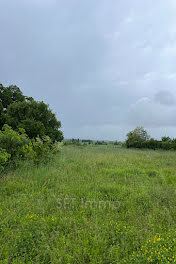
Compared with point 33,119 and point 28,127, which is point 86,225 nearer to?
point 28,127

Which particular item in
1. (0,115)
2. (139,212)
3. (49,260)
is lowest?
(49,260)

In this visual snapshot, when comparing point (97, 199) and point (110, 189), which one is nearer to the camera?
point (97, 199)

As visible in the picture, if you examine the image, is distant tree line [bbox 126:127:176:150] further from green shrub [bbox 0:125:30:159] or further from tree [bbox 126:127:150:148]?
green shrub [bbox 0:125:30:159]

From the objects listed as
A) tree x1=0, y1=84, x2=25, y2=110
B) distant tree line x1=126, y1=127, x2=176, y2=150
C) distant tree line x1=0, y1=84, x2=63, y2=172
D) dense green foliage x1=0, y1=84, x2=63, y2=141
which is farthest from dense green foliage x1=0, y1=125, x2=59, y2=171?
distant tree line x1=126, y1=127, x2=176, y2=150

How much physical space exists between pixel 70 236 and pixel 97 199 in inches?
52.0

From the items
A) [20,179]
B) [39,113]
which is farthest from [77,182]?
[39,113]

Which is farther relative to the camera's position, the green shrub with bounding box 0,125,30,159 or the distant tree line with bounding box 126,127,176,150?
the distant tree line with bounding box 126,127,176,150

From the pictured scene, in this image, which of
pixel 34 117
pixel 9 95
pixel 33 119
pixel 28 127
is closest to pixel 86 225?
→ pixel 28 127

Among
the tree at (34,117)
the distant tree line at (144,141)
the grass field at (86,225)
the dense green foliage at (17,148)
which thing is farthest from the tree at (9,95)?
the distant tree line at (144,141)

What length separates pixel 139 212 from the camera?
9.57ft

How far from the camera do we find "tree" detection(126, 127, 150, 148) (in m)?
27.5

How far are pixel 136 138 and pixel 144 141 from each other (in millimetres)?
2087

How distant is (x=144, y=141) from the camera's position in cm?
2627

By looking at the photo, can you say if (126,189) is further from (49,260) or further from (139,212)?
(49,260)
